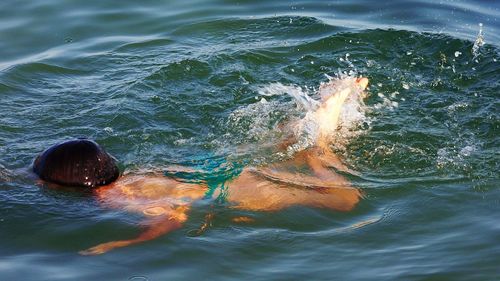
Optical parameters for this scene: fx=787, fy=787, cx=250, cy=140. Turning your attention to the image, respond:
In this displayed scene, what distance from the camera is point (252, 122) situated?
6.83 metres

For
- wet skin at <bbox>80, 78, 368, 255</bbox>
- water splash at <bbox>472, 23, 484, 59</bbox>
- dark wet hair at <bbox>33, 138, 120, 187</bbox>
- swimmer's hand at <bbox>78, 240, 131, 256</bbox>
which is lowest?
swimmer's hand at <bbox>78, 240, 131, 256</bbox>

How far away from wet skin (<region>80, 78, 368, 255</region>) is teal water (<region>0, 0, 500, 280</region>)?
0.09 meters

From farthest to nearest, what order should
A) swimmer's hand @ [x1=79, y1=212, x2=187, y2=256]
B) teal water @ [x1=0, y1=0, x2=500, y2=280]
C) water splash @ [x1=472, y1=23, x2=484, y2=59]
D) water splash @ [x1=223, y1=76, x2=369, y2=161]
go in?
water splash @ [x1=472, y1=23, x2=484, y2=59] → water splash @ [x1=223, y1=76, x2=369, y2=161] → swimmer's hand @ [x1=79, y1=212, x2=187, y2=256] → teal water @ [x1=0, y1=0, x2=500, y2=280]

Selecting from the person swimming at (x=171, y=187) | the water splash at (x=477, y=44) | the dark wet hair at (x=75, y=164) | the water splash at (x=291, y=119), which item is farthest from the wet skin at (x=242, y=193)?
the water splash at (x=477, y=44)

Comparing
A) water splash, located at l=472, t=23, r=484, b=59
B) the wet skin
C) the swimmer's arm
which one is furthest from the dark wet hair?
water splash, located at l=472, t=23, r=484, b=59

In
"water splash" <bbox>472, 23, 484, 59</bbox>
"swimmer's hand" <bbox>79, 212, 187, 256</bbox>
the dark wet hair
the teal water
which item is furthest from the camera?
"water splash" <bbox>472, 23, 484, 59</bbox>

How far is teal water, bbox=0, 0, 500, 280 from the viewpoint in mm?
4902

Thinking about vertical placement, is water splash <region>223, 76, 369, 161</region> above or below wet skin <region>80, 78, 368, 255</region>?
above

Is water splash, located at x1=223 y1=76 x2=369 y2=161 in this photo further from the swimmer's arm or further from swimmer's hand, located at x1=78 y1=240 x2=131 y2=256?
swimmer's hand, located at x1=78 y1=240 x2=131 y2=256

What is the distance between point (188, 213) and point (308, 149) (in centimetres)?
122

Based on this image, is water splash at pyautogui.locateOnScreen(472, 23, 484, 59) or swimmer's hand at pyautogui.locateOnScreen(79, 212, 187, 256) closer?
swimmer's hand at pyautogui.locateOnScreen(79, 212, 187, 256)

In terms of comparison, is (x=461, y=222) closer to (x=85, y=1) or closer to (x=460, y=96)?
(x=460, y=96)

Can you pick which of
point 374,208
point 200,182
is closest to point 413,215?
point 374,208

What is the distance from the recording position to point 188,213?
543 centimetres
